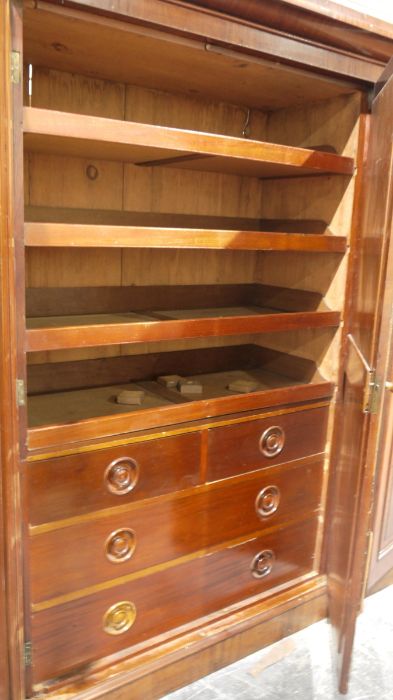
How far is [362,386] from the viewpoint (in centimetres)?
156

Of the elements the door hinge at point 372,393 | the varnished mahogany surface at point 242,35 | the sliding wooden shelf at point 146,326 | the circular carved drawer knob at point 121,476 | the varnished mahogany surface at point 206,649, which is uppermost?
the varnished mahogany surface at point 242,35

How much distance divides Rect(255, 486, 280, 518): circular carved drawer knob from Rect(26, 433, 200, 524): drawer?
0.90 feet

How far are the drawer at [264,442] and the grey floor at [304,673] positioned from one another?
580mm

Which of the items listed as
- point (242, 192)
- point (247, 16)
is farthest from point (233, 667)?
point (247, 16)

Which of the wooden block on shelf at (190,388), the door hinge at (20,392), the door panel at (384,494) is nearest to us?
the door hinge at (20,392)

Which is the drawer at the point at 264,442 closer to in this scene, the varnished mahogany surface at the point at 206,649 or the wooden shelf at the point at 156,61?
the varnished mahogany surface at the point at 206,649

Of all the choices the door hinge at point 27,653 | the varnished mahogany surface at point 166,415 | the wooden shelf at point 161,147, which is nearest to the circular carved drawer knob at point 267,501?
the varnished mahogany surface at point 166,415

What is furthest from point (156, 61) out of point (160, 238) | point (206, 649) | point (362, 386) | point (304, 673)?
point (304, 673)

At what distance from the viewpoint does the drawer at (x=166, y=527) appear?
1365 mm

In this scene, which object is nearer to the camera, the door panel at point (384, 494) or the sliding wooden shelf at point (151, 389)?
the sliding wooden shelf at point (151, 389)

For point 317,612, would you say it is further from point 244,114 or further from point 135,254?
point 244,114

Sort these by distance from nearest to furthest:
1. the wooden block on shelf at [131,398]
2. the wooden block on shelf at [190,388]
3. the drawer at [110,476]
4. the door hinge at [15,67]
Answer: the door hinge at [15,67]
the drawer at [110,476]
the wooden block on shelf at [131,398]
the wooden block on shelf at [190,388]

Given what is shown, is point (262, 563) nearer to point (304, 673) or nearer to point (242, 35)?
point (304, 673)

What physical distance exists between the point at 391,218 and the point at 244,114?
30.7 inches
